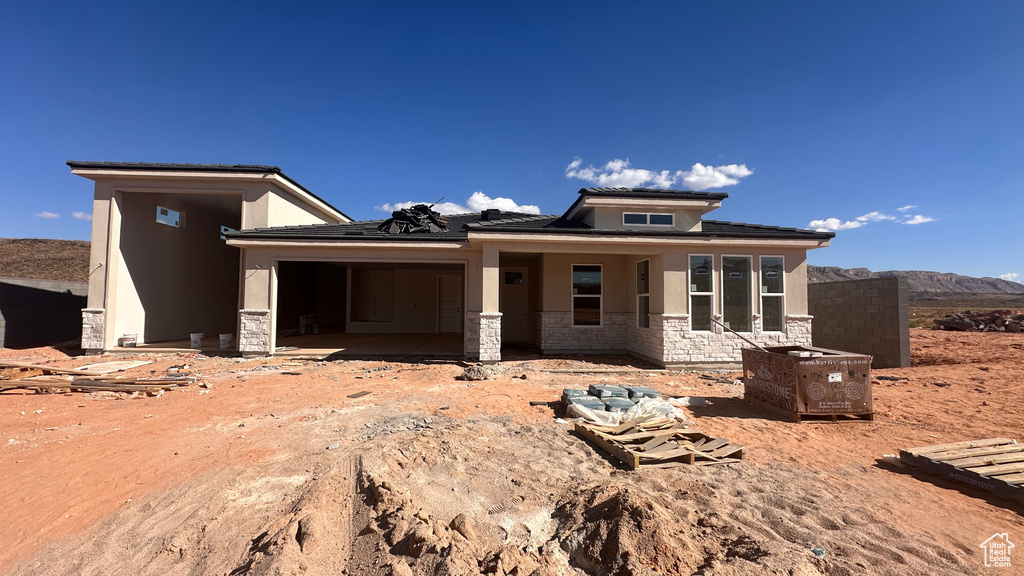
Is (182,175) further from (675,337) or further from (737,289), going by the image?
(737,289)

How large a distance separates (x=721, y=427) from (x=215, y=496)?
244 inches

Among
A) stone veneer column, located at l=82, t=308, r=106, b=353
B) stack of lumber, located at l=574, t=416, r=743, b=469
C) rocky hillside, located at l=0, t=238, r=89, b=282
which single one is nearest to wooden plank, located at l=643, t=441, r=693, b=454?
stack of lumber, located at l=574, t=416, r=743, b=469

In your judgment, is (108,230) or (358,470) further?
(108,230)

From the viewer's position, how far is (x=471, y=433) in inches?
211

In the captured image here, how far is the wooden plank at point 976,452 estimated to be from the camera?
4422 millimetres

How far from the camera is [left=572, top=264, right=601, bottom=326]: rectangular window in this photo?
13008mm

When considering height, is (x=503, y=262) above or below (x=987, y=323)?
above

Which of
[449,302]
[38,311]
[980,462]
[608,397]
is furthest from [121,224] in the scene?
[980,462]

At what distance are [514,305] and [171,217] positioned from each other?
1277 cm

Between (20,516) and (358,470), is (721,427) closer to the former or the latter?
(358,470)

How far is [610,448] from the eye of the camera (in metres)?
4.77

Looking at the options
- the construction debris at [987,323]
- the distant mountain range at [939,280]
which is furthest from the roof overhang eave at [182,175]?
the distant mountain range at [939,280]

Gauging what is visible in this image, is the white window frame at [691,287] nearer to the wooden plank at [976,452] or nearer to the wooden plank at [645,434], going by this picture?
the wooden plank at [645,434]

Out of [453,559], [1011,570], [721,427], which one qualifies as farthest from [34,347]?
[1011,570]
